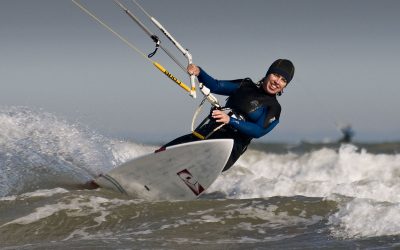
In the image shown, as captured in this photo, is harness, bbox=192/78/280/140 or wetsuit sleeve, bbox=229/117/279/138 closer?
wetsuit sleeve, bbox=229/117/279/138

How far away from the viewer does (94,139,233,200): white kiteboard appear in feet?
30.8

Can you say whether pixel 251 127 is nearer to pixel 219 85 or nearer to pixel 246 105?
pixel 246 105

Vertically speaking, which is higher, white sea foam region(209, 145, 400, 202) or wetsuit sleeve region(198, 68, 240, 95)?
wetsuit sleeve region(198, 68, 240, 95)

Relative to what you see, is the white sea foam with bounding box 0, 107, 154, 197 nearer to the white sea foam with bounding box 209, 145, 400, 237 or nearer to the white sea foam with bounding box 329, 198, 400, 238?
the white sea foam with bounding box 209, 145, 400, 237

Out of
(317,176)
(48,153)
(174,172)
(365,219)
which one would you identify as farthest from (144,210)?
(317,176)

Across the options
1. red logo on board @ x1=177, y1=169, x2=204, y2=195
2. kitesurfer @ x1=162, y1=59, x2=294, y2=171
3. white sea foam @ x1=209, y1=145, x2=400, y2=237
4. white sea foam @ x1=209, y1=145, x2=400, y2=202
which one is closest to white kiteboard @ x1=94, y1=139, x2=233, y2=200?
red logo on board @ x1=177, y1=169, x2=204, y2=195

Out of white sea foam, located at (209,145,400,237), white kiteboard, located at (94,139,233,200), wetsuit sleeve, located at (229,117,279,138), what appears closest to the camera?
white sea foam, located at (209,145,400,237)

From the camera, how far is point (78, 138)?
13.3 m

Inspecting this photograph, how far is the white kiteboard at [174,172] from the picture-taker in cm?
938

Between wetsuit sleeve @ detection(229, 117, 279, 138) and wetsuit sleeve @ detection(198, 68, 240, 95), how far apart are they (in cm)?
77

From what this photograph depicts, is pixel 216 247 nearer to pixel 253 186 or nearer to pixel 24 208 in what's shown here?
pixel 24 208

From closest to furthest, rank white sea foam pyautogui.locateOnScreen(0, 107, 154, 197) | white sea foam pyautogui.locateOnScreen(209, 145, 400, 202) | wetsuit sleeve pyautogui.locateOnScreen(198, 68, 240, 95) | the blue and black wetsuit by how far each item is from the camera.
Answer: the blue and black wetsuit, wetsuit sleeve pyautogui.locateOnScreen(198, 68, 240, 95), white sea foam pyautogui.locateOnScreen(0, 107, 154, 197), white sea foam pyautogui.locateOnScreen(209, 145, 400, 202)

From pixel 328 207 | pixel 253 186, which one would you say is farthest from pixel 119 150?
pixel 328 207

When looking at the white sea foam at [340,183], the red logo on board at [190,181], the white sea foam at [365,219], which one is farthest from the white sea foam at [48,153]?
the white sea foam at [365,219]
